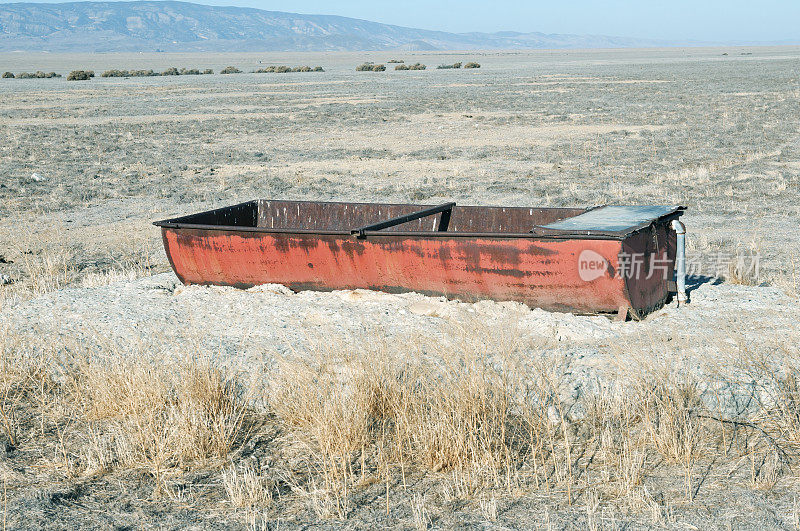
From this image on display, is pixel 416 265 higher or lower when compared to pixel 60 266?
higher

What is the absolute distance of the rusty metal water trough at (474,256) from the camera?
21.9 ft

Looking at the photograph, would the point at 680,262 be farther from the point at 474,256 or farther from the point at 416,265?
the point at 416,265

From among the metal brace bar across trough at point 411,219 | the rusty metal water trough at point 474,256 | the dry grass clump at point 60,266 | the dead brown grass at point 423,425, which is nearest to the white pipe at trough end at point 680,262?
the rusty metal water trough at point 474,256

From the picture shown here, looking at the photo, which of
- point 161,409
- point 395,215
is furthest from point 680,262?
point 161,409

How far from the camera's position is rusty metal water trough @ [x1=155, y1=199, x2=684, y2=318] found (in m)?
6.68

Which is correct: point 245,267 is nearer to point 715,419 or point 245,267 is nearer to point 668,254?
point 668,254

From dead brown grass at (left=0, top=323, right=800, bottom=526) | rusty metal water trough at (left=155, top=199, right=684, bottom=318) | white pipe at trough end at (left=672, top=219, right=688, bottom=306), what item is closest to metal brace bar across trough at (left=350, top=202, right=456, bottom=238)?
rusty metal water trough at (left=155, top=199, right=684, bottom=318)

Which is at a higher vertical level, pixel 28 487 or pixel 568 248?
Answer: pixel 568 248

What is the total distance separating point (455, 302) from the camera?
7.26 m

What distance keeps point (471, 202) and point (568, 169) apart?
13.2 feet

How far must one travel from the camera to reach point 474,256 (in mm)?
7082

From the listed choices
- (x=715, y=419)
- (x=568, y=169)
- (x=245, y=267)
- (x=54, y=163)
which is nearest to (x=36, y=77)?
(x=54, y=163)

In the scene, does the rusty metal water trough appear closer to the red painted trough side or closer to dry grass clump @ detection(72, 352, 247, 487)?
the red painted trough side
